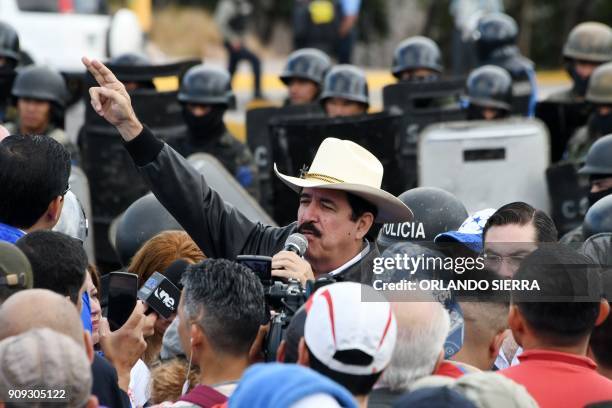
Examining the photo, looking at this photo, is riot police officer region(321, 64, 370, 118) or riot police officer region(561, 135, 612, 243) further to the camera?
riot police officer region(321, 64, 370, 118)

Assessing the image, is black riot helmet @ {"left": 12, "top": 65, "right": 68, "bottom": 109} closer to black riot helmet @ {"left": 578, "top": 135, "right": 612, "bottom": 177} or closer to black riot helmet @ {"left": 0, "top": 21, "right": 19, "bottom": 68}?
black riot helmet @ {"left": 0, "top": 21, "right": 19, "bottom": 68}

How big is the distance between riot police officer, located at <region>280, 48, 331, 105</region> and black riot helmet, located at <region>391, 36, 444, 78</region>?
2.37 ft

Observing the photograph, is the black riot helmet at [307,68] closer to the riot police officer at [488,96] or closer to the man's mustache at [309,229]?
the riot police officer at [488,96]

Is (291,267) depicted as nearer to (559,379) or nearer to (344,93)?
(559,379)

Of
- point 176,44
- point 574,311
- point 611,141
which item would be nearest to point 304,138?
point 611,141

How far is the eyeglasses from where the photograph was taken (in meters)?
5.59

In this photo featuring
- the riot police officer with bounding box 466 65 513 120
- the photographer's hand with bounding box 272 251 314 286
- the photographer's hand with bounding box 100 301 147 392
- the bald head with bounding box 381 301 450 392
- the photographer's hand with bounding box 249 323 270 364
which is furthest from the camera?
the riot police officer with bounding box 466 65 513 120

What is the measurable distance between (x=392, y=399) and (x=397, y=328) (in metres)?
0.22

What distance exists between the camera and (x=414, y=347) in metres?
4.24

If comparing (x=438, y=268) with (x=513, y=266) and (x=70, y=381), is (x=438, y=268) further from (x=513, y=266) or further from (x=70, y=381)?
(x=70, y=381)

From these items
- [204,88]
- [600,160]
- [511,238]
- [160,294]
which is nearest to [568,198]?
[600,160]

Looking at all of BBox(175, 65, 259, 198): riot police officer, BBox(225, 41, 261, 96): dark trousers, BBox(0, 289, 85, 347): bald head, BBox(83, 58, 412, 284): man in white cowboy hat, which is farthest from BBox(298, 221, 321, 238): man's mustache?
BBox(225, 41, 261, 96): dark trousers

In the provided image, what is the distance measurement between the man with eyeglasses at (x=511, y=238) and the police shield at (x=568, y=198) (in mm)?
3661

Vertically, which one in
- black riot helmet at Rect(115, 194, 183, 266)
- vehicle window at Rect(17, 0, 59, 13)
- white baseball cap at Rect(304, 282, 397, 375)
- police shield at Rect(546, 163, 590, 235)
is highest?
white baseball cap at Rect(304, 282, 397, 375)
